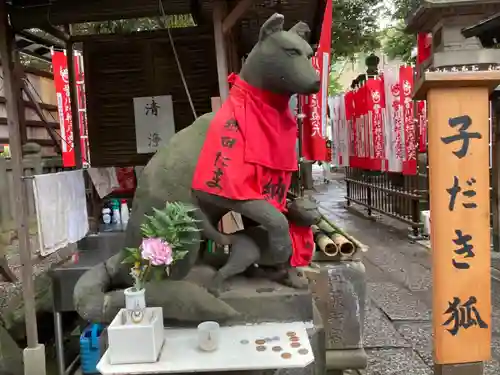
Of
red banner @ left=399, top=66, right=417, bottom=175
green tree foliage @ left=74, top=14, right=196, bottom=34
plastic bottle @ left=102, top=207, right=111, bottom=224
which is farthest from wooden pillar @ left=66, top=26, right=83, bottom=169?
red banner @ left=399, top=66, right=417, bottom=175

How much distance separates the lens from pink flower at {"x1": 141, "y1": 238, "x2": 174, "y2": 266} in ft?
8.64

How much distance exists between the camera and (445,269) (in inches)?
121

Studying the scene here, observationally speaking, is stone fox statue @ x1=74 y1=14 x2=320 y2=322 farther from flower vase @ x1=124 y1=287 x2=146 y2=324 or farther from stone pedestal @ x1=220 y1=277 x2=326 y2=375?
flower vase @ x1=124 y1=287 x2=146 y2=324

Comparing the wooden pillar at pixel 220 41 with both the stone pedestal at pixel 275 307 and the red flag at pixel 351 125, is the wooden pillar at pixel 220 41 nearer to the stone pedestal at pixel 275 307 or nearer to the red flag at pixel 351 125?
the stone pedestal at pixel 275 307

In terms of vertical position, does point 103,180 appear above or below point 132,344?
above

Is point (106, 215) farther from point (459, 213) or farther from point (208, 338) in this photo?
point (459, 213)

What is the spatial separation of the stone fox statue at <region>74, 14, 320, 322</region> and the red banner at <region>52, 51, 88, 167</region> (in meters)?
3.10

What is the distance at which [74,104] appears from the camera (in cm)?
618

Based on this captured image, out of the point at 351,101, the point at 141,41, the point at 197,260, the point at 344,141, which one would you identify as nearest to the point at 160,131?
the point at 141,41

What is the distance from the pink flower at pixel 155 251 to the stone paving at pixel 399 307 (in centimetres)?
274

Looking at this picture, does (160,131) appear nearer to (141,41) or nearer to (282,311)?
(141,41)

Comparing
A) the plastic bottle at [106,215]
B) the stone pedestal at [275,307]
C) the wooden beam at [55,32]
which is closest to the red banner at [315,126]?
the stone pedestal at [275,307]

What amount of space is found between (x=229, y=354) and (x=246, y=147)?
121 cm

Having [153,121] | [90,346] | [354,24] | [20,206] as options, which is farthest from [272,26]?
[354,24]
